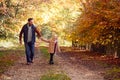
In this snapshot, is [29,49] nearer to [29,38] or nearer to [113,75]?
[29,38]

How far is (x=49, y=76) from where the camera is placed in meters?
12.0

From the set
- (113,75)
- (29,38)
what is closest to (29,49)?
(29,38)

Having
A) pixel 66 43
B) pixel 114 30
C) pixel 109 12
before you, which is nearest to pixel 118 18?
pixel 109 12

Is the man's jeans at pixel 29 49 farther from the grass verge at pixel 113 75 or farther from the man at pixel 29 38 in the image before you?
the grass verge at pixel 113 75

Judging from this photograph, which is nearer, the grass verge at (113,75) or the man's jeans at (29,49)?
the grass verge at (113,75)

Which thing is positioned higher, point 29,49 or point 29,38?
point 29,38

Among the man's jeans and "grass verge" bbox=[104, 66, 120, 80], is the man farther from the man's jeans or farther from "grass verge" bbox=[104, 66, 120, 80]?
"grass verge" bbox=[104, 66, 120, 80]

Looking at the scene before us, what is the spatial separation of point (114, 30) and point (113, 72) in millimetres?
5895

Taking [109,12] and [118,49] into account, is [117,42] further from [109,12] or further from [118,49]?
[109,12]

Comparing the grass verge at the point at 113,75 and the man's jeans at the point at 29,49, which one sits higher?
the man's jeans at the point at 29,49

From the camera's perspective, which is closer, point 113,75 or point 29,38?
point 113,75

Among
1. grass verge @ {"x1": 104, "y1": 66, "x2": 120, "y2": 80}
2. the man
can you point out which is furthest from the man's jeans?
grass verge @ {"x1": 104, "y1": 66, "x2": 120, "y2": 80}

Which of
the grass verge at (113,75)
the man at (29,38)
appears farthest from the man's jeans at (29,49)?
the grass verge at (113,75)

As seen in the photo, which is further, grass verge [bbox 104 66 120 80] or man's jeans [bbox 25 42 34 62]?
man's jeans [bbox 25 42 34 62]
